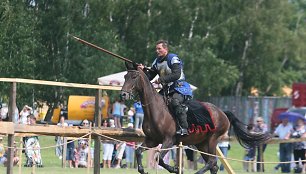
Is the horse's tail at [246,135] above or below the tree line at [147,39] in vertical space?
below

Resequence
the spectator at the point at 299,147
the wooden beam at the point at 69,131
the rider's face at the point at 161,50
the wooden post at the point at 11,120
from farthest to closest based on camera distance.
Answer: the spectator at the point at 299,147 → the rider's face at the point at 161,50 → the wooden beam at the point at 69,131 → the wooden post at the point at 11,120

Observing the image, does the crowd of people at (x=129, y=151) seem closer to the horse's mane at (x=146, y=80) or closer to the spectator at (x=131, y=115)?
the spectator at (x=131, y=115)

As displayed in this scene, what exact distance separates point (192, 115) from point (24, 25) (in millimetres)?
19480

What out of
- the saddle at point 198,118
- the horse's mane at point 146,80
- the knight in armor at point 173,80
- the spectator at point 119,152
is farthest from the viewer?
the spectator at point 119,152

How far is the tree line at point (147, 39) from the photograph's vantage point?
3544cm

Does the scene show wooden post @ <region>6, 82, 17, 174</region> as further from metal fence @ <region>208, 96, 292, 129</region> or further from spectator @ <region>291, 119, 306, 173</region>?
metal fence @ <region>208, 96, 292, 129</region>

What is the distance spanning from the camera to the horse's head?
16078mm

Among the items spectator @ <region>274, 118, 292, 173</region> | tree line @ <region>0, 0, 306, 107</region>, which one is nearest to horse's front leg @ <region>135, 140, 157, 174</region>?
spectator @ <region>274, 118, 292, 173</region>

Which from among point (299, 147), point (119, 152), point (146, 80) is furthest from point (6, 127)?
point (299, 147)

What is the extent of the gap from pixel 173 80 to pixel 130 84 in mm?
902

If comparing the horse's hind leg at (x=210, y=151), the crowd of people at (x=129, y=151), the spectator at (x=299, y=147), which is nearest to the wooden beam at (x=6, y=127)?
the horse's hind leg at (x=210, y=151)

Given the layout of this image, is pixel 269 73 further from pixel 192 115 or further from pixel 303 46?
pixel 192 115

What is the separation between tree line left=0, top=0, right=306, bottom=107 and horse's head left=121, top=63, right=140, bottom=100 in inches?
507

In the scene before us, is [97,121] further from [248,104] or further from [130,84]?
[248,104]
